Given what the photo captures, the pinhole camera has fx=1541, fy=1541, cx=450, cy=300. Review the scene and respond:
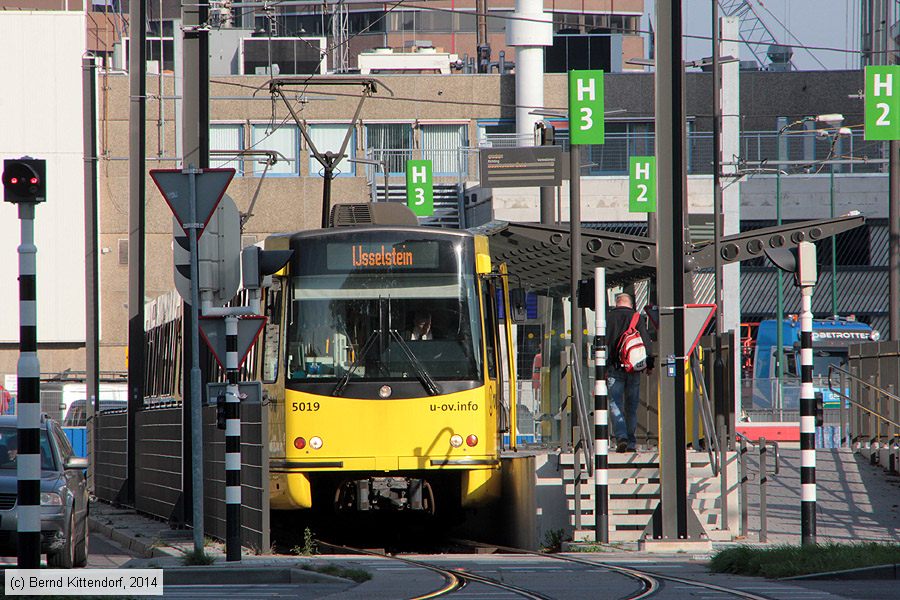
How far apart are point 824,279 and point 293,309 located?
51728mm

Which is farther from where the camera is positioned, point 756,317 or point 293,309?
point 756,317

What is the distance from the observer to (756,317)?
64.1 m

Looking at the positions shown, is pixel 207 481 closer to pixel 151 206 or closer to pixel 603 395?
pixel 603 395

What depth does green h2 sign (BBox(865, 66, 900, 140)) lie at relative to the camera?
24.9 m

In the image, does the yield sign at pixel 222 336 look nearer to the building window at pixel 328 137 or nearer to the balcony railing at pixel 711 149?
the balcony railing at pixel 711 149

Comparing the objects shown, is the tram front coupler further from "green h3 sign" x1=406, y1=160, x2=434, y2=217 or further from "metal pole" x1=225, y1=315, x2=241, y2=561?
"green h3 sign" x1=406, y1=160, x2=434, y2=217

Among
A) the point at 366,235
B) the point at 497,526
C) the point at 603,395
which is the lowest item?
the point at 497,526

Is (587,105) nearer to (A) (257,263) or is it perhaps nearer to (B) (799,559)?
(A) (257,263)

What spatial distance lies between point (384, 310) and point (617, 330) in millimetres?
3468

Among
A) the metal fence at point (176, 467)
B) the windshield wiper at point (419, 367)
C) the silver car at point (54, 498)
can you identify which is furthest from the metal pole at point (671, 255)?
the silver car at point (54, 498)

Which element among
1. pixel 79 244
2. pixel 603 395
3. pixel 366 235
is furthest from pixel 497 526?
pixel 79 244

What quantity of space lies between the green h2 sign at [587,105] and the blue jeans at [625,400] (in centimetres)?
566

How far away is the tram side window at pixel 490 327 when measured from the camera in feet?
51.8

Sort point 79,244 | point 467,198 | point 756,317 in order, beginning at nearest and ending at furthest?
point 467,198 < point 79,244 < point 756,317
